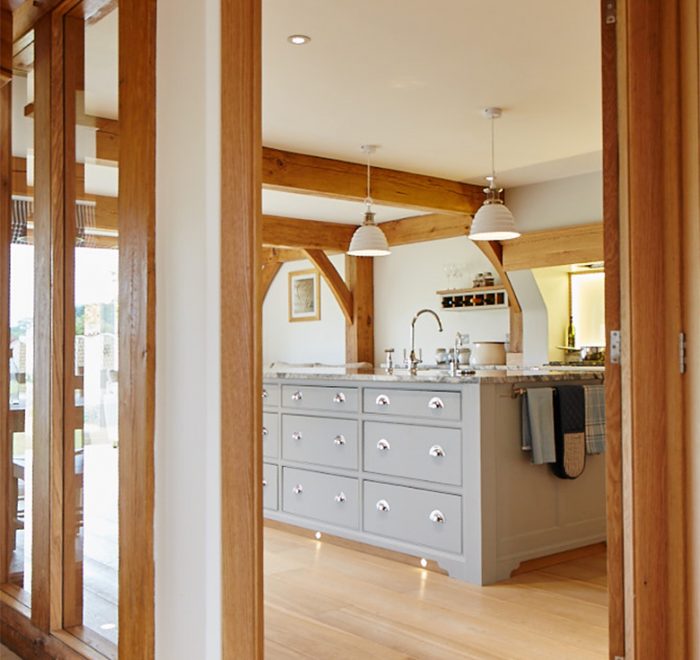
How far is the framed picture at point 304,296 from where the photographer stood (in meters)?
11.0

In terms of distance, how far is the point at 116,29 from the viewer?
7.48 ft

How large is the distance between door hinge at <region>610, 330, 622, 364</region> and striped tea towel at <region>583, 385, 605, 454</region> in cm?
242

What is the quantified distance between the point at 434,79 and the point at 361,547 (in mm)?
2645

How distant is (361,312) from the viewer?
33.0 feet

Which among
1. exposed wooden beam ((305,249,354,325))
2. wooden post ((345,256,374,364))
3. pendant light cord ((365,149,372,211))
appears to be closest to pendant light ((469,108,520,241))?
pendant light cord ((365,149,372,211))

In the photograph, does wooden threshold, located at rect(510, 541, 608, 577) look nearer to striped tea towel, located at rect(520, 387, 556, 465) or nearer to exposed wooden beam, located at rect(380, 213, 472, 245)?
striped tea towel, located at rect(520, 387, 556, 465)

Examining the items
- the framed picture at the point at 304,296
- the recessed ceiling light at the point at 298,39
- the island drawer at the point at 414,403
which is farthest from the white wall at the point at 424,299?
the recessed ceiling light at the point at 298,39

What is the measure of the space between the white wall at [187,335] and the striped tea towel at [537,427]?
8.12 feet

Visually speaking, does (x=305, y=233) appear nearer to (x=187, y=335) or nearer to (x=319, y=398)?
(x=319, y=398)

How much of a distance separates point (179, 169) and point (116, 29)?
0.72 m

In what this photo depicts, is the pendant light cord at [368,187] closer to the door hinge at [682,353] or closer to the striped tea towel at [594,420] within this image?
the striped tea towel at [594,420]

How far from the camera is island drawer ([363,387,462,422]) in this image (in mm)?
3930

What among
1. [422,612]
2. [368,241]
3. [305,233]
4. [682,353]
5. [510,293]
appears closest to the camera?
[682,353]

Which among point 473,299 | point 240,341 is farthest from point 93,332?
point 473,299
